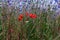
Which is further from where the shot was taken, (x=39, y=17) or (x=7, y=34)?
(x=39, y=17)

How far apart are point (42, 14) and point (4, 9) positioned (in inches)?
21.1

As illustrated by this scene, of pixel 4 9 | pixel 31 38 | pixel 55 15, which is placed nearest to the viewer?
pixel 4 9

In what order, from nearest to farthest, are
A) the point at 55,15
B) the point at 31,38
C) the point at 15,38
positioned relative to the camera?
the point at 15,38 → the point at 31,38 → the point at 55,15

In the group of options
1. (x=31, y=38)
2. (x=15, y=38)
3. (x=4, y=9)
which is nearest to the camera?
(x=15, y=38)

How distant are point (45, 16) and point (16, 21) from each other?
545 millimetres

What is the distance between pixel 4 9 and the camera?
2.90m

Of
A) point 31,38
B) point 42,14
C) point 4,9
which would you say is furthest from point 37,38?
point 4,9

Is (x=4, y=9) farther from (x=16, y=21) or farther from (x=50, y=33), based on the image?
(x=50, y=33)

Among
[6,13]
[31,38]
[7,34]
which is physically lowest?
[31,38]

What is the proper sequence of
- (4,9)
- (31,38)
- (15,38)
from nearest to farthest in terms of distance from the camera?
(15,38), (4,9), (31,38)

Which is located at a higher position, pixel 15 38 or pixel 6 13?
pixel 6 13

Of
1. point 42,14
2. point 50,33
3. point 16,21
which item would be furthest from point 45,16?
point 16,21

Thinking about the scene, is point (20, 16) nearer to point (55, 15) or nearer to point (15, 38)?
point (15, 38)

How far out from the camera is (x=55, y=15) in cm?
347
